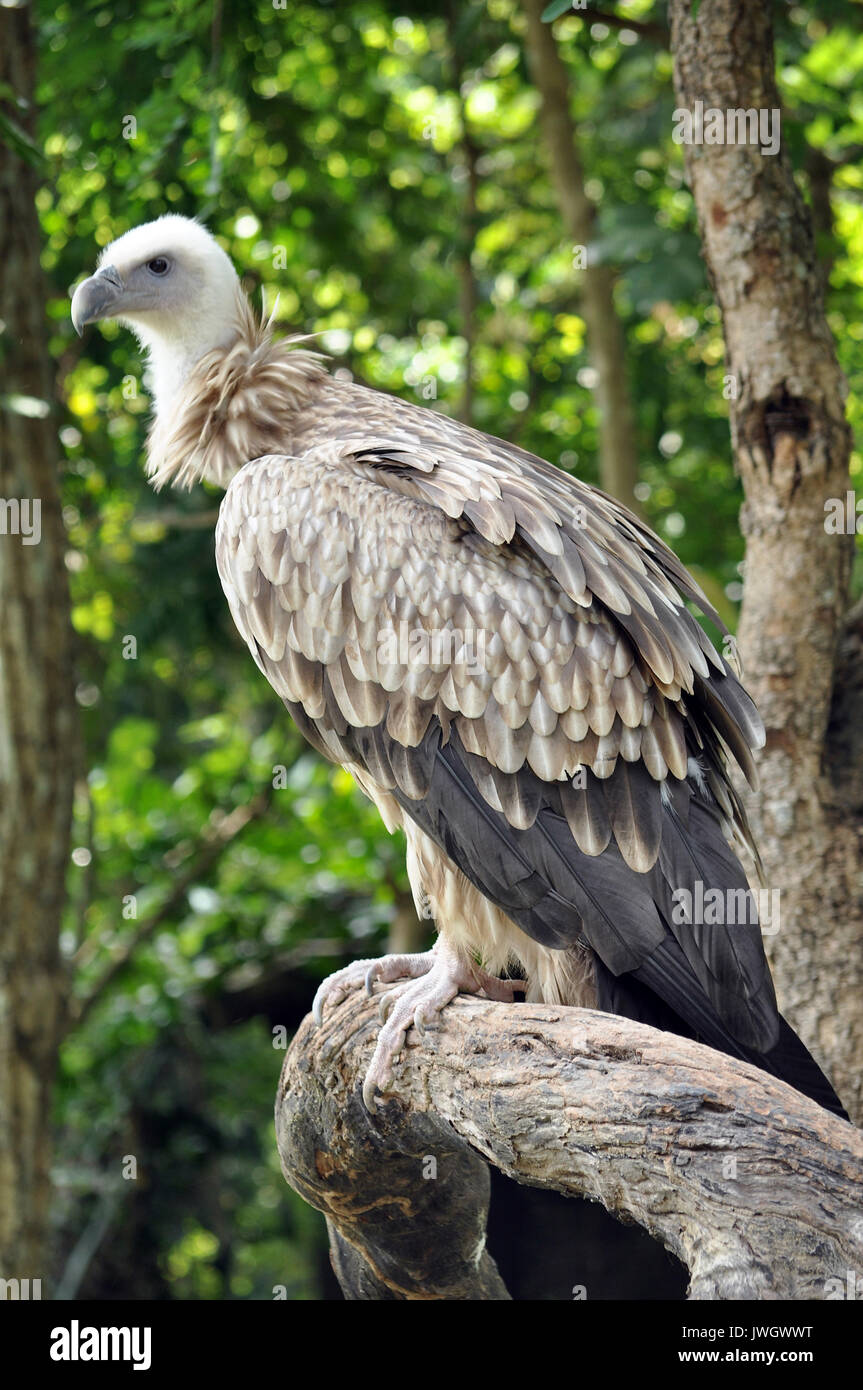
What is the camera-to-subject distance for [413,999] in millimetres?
3545

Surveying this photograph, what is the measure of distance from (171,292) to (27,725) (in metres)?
2.70

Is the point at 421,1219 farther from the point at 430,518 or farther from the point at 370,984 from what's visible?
the point at 430,518

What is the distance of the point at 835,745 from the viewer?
184 inches

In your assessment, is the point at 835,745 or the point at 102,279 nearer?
the point at 102,279

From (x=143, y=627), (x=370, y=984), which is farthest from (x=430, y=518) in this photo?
(x=143, y=627)

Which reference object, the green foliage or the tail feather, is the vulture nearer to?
the tail feather

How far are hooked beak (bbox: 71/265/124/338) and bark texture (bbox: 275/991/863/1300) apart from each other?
242 centimetres


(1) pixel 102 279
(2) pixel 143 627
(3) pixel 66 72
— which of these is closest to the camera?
(1) pixel 102 279

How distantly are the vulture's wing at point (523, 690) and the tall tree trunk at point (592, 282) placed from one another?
10.2 feet

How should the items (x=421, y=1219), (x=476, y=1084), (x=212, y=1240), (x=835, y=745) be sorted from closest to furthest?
(x=476, y=1084) → (x=421, y=1219) → (x=835, y=745) → (x=212, y=1240)

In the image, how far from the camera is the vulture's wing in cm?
351

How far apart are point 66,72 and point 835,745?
180 inches

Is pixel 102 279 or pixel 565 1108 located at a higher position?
pixel 102 279

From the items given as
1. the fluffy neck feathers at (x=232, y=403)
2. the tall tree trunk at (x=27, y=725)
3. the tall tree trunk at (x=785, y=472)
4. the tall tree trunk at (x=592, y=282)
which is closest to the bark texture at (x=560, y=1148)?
the tall tree trunk at (x=785, y=472)
